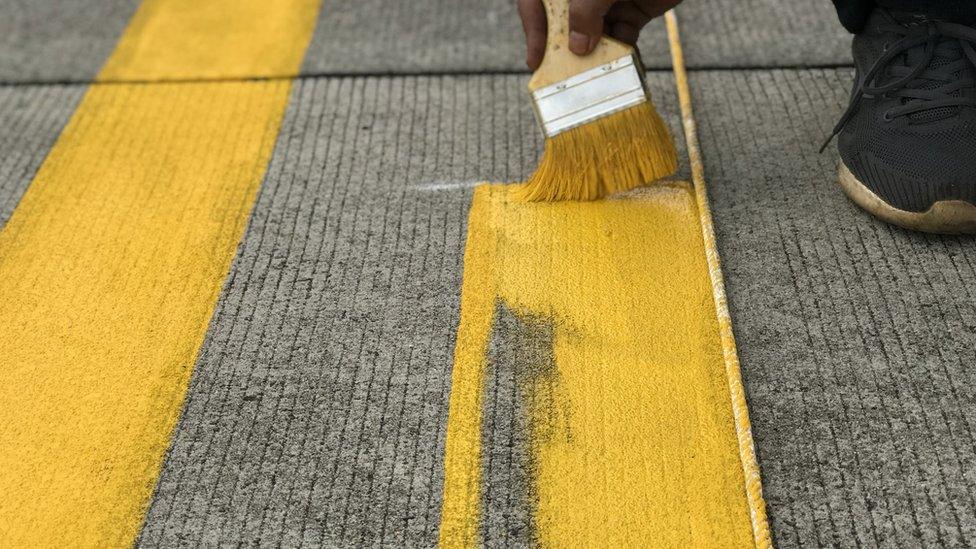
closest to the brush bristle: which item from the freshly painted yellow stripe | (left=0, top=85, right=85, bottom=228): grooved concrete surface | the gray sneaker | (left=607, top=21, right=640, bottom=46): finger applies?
(left=607, top=21, right=640, bottom=46): finger

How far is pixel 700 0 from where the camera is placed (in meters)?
1.53

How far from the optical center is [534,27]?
3.43ft

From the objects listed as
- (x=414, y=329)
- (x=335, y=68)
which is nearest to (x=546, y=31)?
(x=414, y=329)

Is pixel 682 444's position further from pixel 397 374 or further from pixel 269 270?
pixel 269 270

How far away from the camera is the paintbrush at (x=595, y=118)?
3.38 ft

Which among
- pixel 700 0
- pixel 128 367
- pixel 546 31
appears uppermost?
pixel 546 31

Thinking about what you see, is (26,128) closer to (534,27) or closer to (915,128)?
(534,27)

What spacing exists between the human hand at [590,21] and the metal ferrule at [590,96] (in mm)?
32

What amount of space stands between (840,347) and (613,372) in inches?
8.3

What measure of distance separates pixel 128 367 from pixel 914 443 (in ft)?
2.29

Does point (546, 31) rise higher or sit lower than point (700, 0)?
higher

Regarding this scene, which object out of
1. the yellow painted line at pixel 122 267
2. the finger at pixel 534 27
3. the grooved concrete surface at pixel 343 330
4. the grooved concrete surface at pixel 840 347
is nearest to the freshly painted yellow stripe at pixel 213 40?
the yellow painted line at pixel 122 267

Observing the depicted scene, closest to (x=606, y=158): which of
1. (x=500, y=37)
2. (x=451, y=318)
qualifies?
(x=451, y=318)

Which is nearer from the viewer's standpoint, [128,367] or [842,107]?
[128,367]
